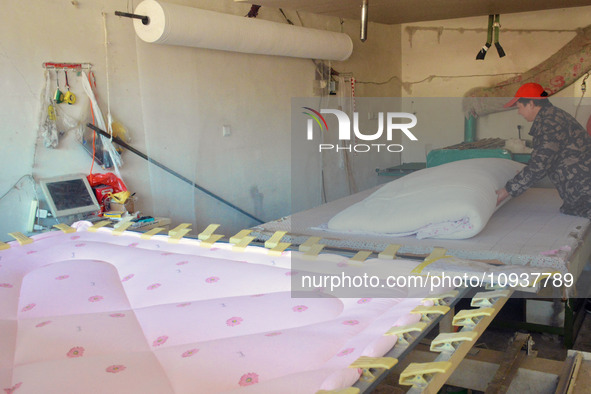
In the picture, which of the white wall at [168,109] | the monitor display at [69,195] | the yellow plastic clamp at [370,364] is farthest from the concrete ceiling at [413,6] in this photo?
the yellow plastic clamp at [370,364]

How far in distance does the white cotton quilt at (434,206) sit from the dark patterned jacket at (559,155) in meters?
0.23

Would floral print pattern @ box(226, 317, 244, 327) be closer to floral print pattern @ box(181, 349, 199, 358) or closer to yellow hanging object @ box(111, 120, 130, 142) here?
floral print pattern @ box(181, 349, 199, 358)

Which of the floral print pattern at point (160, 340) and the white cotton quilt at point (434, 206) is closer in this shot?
the floral print pattern at point (160, 340)

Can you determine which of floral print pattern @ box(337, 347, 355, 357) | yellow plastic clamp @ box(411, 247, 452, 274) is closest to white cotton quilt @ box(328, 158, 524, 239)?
yellow plastic clamp @ box(411, 247, 452, 274)

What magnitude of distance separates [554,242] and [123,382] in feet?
7.02

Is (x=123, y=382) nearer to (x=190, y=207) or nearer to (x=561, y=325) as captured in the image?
(x=561, y=325)

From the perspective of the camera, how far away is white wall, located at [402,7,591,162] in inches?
226

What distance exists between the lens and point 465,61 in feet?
20.5

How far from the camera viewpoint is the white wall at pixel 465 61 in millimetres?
5750

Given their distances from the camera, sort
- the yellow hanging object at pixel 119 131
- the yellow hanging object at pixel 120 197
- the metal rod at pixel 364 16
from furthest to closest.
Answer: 1. the yellow hanging object at pixel 119 131
2. the yellow hanging object at pixel 120 197
3. the metal rod at pixel 364 16

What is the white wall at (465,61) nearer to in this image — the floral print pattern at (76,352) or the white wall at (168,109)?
the white wall at (168,109)

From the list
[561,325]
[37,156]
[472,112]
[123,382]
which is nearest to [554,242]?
[561,325]

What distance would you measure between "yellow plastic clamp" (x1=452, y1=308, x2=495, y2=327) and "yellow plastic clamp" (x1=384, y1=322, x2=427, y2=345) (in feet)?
0.39

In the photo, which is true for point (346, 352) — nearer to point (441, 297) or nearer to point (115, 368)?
point (441, 297)
